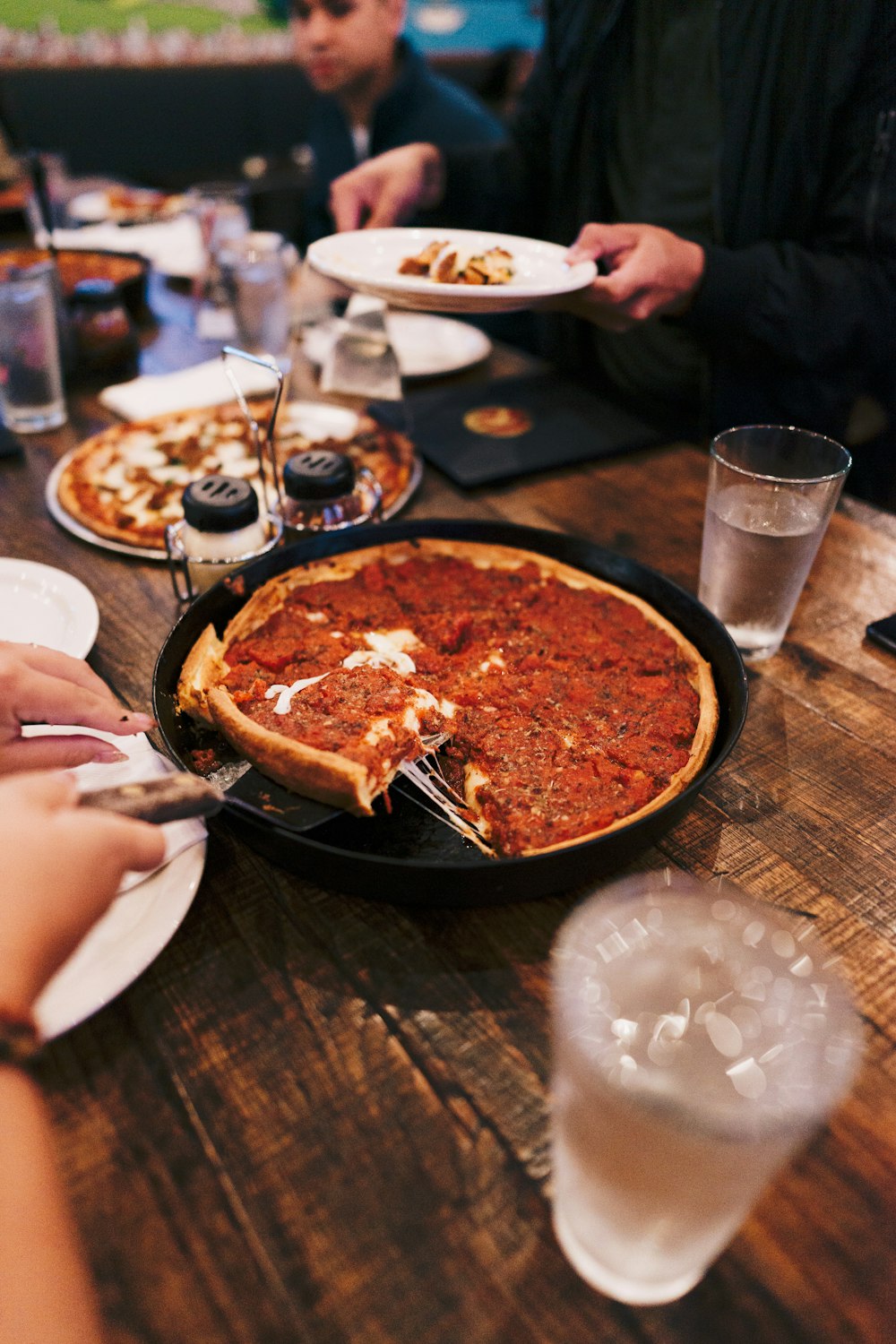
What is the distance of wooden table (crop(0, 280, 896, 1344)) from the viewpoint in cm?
76

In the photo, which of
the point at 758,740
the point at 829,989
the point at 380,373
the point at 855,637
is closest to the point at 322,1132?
the point at 829,989

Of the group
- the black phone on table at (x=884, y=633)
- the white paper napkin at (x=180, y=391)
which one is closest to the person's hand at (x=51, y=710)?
the black phone on table at (x=884, y=633)

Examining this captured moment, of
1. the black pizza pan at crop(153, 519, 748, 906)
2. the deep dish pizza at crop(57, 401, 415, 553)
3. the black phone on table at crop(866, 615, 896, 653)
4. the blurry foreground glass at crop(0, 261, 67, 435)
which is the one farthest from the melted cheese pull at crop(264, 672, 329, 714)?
the blurry foreground glass at crop(0, 261, 67, 435)

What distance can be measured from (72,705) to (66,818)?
0.30 m

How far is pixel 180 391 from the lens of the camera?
2.60 metres

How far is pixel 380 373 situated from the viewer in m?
2.53

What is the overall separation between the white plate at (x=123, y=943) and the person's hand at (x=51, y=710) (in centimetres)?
16

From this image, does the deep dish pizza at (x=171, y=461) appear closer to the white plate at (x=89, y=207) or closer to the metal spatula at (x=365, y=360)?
the metal spatula at (x=365, y=360)

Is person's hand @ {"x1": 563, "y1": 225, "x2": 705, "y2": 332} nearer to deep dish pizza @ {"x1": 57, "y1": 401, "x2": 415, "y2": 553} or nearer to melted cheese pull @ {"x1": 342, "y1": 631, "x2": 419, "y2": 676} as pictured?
deep dish pizza @ {"x1": 57, "y1": 401, "x2": 415, "y2": 553}

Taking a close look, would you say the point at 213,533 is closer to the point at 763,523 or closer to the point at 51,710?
the point at 51,710

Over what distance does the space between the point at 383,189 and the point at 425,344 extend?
21.5 inches

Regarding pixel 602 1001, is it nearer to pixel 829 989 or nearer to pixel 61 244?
pixel 829 989

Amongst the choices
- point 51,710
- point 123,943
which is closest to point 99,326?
point 51,710

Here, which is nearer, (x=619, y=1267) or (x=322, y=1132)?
(x=619, y=1267)
